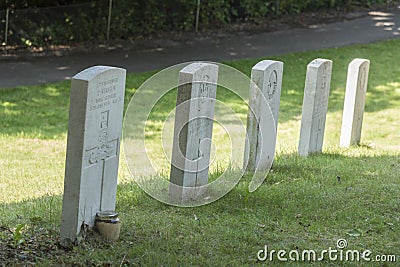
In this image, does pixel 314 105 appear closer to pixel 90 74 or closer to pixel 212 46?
pixel 90 74

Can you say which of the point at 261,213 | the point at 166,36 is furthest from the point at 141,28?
the point at 261,213

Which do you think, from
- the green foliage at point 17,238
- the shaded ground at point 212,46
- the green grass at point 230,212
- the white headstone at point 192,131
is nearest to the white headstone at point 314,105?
the green grass at point 230,212

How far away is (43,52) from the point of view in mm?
17844

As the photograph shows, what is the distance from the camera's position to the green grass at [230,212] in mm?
6000

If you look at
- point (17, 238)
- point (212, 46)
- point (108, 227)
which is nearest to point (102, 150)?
point (108, 227)

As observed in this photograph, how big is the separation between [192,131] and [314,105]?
313 centimetres

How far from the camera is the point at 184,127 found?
7422mm

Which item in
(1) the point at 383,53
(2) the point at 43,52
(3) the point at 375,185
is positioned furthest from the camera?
(1) the point at 383,53

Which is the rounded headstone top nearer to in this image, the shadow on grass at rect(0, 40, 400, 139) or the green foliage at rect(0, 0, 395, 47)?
the shadow on grass at rect(0, 40, 400, 139)

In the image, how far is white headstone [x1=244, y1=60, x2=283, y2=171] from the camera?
890 cm

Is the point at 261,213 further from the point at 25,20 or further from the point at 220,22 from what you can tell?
the point at 220,22

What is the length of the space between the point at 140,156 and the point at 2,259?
2.38 metres

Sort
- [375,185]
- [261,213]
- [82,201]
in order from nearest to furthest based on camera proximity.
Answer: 1. [82,201]
2. [261,213]
3. [375,185]

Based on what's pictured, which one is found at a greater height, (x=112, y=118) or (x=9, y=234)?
(x=112, y=118)
